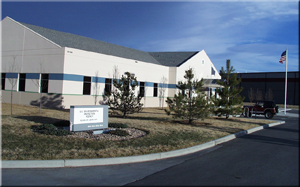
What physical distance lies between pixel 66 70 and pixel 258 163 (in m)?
17.0

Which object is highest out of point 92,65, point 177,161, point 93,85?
point 92,65

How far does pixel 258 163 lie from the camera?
291 inches

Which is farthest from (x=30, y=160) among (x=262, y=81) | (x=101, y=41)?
(x=262, y=81)

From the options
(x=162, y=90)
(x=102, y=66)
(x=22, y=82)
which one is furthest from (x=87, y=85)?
(x=162, y=90)

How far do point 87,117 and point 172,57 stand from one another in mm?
28752

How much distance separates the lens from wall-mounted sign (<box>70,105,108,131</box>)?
34.1 feet

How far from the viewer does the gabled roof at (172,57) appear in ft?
116

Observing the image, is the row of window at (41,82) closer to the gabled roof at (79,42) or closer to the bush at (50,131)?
the gabled roof at (79,42)

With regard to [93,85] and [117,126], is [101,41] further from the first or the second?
[117,126]

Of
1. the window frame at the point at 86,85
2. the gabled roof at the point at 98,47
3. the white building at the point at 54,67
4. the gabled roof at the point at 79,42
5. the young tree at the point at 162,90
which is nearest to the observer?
the white building at the point at 54,67

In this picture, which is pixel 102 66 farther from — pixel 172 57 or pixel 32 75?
pixel 172 57

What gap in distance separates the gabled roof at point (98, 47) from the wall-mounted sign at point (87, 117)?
515 inches

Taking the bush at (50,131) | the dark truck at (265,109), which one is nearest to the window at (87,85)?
Answer: the bush at (50,131)

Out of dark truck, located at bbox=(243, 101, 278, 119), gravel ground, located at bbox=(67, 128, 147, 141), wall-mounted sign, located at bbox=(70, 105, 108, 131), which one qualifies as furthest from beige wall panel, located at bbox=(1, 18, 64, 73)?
dark truck, located at bbox=(243, 101, 278, 119)
